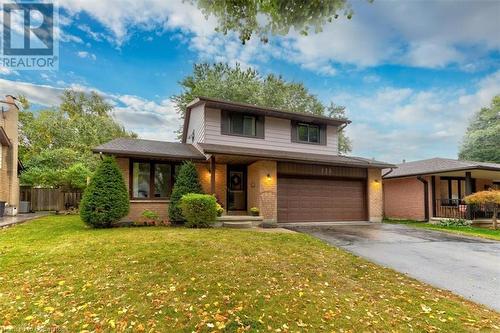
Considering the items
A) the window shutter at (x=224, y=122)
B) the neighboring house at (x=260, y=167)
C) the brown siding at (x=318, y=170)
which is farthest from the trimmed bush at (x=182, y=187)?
the brown siding at (x=318, y=170)

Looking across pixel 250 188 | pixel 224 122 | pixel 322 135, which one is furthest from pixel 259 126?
pixel 322 135

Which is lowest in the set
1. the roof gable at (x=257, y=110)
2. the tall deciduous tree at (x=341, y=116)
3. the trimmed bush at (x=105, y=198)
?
the trimmed bush at (x=105, y=198)

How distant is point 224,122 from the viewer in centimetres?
1371

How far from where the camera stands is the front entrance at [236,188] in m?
13.5

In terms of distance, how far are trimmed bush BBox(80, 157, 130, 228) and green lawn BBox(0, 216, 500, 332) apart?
10.3ft

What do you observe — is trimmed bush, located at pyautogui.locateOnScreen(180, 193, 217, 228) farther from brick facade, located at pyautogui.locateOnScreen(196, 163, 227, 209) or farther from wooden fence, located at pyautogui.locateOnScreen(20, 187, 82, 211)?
wooden fence, located at pyautogui.locateOnScreen(20, 187, 82, 211)

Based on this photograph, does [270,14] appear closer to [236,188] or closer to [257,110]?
[257,110]

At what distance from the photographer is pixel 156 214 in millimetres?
11500

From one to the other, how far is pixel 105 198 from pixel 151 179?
7.29 feet

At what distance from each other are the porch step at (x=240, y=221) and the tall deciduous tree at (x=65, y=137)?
36.2 feet

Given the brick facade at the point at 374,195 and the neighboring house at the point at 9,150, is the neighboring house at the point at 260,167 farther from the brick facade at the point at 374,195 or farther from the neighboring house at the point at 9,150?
the neighboring house at the point at 9,150

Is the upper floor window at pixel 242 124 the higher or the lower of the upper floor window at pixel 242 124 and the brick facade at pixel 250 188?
the higher

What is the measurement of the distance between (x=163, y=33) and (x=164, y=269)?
1143 cm

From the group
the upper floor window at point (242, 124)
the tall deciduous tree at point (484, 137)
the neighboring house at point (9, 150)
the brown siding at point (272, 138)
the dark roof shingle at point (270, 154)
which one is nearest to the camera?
the dark roof shingle at point (270, 154)
